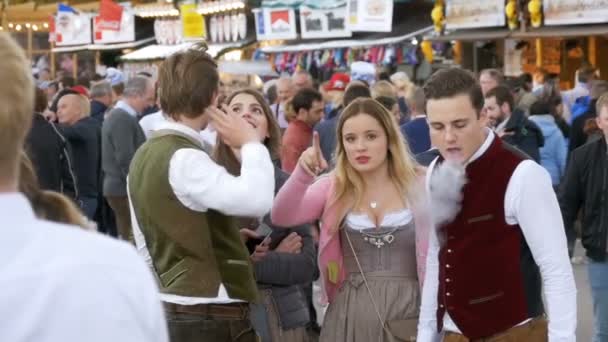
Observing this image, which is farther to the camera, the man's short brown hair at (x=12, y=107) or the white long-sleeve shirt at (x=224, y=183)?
the white long-sleeve shirt at (x=224, y=183)

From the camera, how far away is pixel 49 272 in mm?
1849

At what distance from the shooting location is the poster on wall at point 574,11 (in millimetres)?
17922

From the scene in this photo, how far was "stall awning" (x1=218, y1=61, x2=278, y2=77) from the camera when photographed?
2655 cm

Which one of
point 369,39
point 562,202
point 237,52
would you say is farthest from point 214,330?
point 237,52

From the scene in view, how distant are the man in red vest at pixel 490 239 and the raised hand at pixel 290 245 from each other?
45.6 inches

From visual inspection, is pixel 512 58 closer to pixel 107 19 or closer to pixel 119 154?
pixel 119 154

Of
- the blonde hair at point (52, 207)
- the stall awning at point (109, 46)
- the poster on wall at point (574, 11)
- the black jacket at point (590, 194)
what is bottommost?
the black jacket at point (590, 194)

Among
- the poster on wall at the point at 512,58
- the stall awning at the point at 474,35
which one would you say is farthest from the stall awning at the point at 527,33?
the poster on wall at the point at 512,58

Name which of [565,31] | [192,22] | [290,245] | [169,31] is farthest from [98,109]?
[169,31]

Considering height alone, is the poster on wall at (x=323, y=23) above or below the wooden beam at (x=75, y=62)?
above

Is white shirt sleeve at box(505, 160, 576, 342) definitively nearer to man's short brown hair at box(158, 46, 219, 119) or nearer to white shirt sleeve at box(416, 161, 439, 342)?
white shirt sleeve at box(416, 161, 439, 342)

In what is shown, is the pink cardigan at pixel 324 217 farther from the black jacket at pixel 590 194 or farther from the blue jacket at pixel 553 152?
the blue jacket at pixel 553 152

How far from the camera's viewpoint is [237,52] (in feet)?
103

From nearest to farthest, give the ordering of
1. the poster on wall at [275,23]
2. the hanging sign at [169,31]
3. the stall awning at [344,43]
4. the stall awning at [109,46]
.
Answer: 1. the stall awning at [344,43]
2. the poster on wall at [275,23]
3. the hanging sign at [169,31]
4. the stall awning at [109,46]
